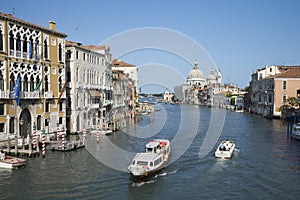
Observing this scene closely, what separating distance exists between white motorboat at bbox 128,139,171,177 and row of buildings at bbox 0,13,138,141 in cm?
988

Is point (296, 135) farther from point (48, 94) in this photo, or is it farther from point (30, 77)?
point (30, 77)

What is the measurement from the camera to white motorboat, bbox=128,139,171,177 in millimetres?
16394

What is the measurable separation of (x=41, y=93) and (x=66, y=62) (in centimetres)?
534

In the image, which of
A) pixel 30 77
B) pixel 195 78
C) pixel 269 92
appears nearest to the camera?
pixel 30 77

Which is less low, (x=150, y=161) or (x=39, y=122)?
(x=39, y=122)

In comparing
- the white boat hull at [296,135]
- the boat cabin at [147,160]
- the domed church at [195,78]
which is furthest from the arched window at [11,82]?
the domed church at [195,78]

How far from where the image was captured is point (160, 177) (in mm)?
17266

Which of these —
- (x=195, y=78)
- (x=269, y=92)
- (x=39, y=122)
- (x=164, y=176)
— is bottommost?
(x=164, y=176)

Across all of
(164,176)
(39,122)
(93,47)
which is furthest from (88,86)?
(164,176)

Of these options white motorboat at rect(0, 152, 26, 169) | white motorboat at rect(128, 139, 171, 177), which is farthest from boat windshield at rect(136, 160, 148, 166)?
white motorboat at rect(0, 152, 26, 169)

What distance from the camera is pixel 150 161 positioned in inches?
677

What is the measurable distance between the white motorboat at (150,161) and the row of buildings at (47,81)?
9.88 m

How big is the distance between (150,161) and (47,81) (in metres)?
13.1

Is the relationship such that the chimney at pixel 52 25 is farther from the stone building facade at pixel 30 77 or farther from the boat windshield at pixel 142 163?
the boat windshield at pixel 142 163
